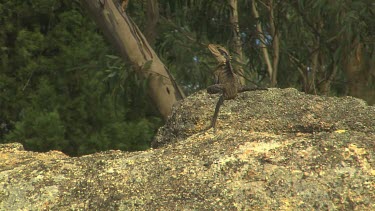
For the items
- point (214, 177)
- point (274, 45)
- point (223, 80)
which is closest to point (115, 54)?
point (274, 45)

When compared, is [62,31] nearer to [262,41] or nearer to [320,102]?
[262,41]

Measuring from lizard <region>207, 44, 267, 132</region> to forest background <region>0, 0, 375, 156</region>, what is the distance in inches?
155

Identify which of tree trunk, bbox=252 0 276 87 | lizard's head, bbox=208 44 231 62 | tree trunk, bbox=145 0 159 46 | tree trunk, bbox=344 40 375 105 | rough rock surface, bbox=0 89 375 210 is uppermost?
lizard's head, bbox=208 44 231 62

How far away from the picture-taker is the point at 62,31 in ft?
23.3

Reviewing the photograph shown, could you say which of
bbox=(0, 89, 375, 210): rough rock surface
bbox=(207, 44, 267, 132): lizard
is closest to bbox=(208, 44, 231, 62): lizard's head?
bbox=(207, 44, 267, 132): lizard

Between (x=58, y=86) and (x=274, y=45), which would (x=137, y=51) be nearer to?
(x=58, y=86)

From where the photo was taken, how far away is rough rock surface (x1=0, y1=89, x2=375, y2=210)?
1.84 meters

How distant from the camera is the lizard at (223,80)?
2.41 metres

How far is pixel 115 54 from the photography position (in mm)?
6531

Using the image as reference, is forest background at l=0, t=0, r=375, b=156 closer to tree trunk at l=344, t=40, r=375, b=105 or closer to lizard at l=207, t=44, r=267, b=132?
tree trunk at l=344, t=40, r=375, b=105

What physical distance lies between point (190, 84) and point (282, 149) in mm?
5360

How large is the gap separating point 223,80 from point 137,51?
3320 millimetres

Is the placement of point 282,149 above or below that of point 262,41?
above

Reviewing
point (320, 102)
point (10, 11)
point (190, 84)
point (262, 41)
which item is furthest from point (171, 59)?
point (320, 102)
